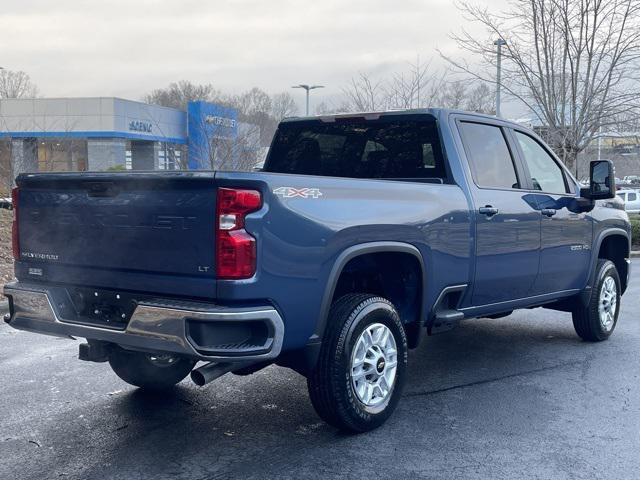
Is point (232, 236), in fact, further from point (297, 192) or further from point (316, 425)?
point (316, 425)

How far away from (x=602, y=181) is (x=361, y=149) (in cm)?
225

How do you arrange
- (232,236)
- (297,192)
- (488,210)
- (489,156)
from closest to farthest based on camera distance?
1. (232,236)
2. (297,192)
3. (488,210)
4. (489,156)

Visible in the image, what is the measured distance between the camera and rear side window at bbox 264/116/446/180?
579 cm

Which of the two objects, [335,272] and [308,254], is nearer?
[308,254]

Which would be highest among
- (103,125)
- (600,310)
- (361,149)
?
(103,125)

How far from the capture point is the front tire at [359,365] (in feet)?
14.7

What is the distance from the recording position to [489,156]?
6.07m

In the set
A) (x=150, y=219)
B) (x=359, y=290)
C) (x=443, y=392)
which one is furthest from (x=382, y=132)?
(x=150, y=219)

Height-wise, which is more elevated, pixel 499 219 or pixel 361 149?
pixel 361 149

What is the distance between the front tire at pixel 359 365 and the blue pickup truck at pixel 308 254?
0.4 inches

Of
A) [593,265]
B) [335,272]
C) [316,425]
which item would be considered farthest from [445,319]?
[593,265]

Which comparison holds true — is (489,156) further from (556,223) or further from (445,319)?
(445,319)

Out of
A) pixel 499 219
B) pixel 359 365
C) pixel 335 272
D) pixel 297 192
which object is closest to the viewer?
pixel 297 192

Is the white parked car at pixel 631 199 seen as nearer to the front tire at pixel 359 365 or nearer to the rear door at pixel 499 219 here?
the rear door at pixel 499 219
